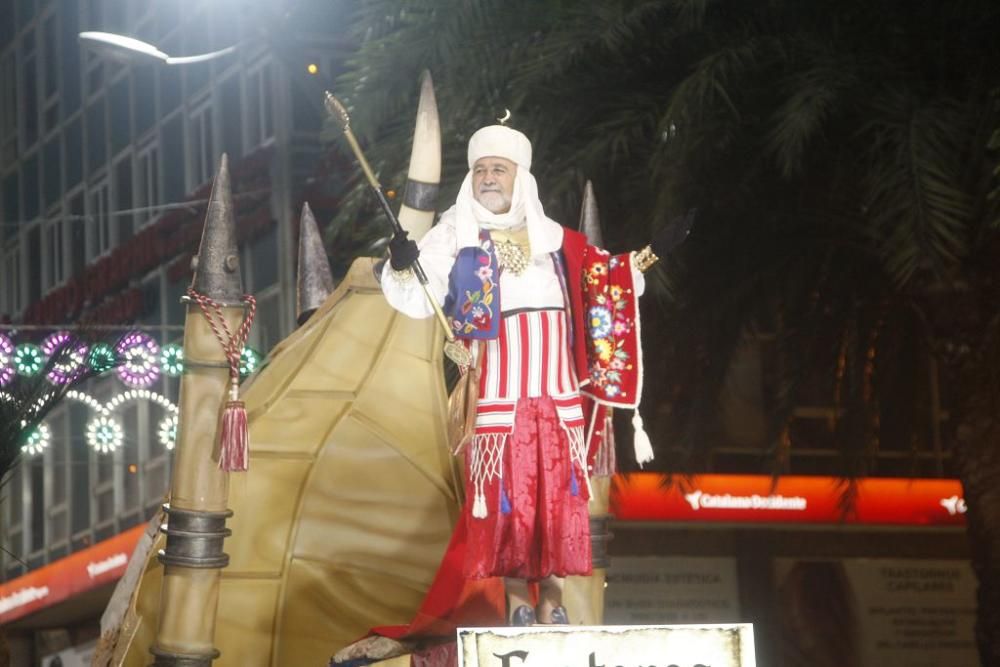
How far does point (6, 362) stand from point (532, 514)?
27.2 feet

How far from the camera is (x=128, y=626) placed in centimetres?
784

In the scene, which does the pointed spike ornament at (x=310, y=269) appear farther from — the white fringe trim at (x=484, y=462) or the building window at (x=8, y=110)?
the building window at (x=8, y=110)

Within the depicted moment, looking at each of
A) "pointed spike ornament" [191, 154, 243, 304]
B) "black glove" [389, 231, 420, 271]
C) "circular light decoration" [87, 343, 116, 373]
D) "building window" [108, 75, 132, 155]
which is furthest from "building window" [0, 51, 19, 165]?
"black glove" [389, 231, 420, 271]

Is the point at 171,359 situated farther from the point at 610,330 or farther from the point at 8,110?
the point at 8,110

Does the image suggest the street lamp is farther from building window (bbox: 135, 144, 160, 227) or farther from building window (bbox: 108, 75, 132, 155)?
building window (bbox: 108, 75, 132, 155)

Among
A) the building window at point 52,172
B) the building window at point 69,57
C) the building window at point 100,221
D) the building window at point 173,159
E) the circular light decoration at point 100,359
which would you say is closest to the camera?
the circular light decoration at point 100,359

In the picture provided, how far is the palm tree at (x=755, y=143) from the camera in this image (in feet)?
36.1

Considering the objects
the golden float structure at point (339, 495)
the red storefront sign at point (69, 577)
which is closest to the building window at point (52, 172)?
the red storefront sign at point (69, 577)

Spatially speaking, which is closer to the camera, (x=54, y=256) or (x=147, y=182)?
(x=147, y=182)

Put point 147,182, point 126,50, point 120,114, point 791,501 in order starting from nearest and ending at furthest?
point 126,50 < point 791,501 < point 147,182 < point 120,114

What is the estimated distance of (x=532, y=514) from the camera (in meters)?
6.85

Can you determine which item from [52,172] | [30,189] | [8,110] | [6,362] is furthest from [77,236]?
[6,362]

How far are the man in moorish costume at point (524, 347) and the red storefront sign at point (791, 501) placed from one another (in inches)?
454

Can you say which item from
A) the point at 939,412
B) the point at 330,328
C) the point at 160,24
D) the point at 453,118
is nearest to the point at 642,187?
the point at 453,118
